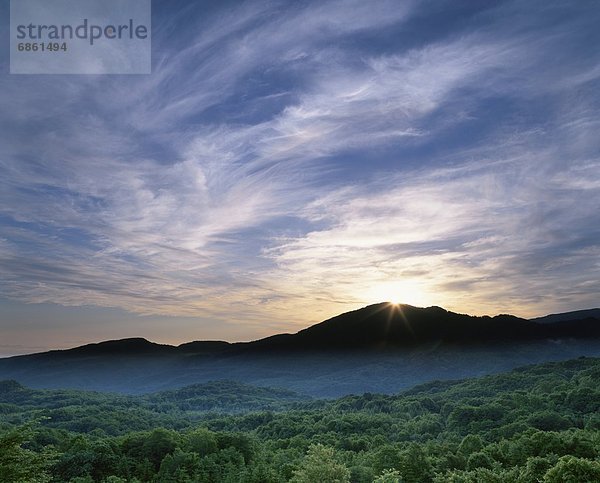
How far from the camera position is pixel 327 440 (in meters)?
151

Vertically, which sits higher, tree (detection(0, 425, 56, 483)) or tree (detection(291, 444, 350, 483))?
tree (detection(0, 425, 56, 483))

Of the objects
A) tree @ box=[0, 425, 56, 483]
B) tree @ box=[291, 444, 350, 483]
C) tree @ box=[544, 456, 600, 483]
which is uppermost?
tree @ box=[0, 425, 56, 483]

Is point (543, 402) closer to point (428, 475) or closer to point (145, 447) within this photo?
point (428, 475)

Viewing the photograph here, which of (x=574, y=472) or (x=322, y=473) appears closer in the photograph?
(x=574, y=472)

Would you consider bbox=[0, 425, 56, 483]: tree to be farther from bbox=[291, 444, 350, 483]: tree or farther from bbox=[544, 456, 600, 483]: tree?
bbox=[544, 456, 600, 483]: tree

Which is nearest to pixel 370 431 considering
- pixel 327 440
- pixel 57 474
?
pixel 327 440

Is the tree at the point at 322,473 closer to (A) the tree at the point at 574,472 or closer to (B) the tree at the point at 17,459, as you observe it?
(A) the tree at the point at 574,472

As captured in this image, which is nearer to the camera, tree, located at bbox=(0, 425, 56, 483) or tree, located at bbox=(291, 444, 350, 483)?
tree, located at bbox=(0, 425, 56, 483)

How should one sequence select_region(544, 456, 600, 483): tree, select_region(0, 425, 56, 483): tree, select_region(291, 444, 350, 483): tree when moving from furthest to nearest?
1. select_region(291, 444, 350, 483): tree
2. select_region(544, 456, 600, 483): tree
3. select_region(0, 425, 56, 483): tree

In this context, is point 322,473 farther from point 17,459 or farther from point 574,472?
point 17,459

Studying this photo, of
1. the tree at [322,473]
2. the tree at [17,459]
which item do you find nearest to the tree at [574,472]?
the tree at [322,473]

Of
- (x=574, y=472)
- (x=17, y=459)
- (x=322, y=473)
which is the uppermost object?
(x=17, y=459)

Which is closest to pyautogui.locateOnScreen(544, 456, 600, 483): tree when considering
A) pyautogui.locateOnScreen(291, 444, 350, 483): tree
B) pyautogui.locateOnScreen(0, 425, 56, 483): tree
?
pyautogui.locateOnScreen(291, 444, 350, 483): tree

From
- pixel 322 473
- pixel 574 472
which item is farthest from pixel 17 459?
pixel 574 472
